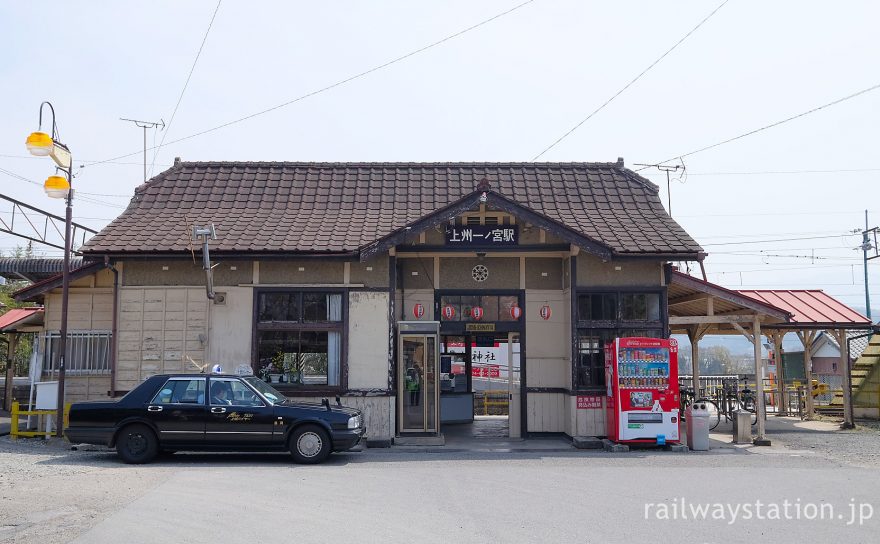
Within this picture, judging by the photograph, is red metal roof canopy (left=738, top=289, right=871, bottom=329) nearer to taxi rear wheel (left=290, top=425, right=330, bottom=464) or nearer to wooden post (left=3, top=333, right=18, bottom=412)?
taxi rear wheel (left=290, top=425, right=330, bottom=464)

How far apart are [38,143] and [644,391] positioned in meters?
12.2

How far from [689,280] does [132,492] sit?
11665 mm

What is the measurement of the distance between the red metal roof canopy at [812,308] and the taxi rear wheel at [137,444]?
46.8 ft

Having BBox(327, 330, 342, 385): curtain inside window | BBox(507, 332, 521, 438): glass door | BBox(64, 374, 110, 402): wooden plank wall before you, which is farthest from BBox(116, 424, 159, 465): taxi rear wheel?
BBox(507, 332, 521, 438): glass door

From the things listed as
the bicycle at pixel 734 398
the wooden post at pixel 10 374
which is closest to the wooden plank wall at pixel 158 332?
the wooden post at pixel 10 374

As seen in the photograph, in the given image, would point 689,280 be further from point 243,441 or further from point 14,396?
point 14,396

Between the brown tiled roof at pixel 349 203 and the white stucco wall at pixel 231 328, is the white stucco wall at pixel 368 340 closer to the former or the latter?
the brown tiled roof at pixel 349 203

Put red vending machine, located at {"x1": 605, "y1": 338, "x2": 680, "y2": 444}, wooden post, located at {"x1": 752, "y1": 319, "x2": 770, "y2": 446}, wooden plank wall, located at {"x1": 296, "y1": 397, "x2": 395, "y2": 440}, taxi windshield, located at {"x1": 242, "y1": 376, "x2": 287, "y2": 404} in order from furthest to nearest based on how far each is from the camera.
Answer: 1. wooden post, located at {"x1": 752, "y1": 319, "x2": 770, "y2": 446}
2. wooden plank wall, located at {"x1": 296, "y1": 397, "x2": 395, "y2": 440}
3. red vending machine, located at {"x1": 605, "y1": 338, "x2": 680, "y2": 444}
4. taxi windshield, located at {"x1": 242, "y1": 376, "x2": 287, "y2": 404}

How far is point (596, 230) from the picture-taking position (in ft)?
54.9

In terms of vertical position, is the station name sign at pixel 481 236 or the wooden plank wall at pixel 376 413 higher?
the station name sign at pixel 481 236

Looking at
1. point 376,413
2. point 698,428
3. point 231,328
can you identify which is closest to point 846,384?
point 698,428

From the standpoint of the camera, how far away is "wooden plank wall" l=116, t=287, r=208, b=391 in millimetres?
15922

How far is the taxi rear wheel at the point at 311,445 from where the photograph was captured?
41.9ft

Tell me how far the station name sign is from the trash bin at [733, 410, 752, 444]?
605 cm
